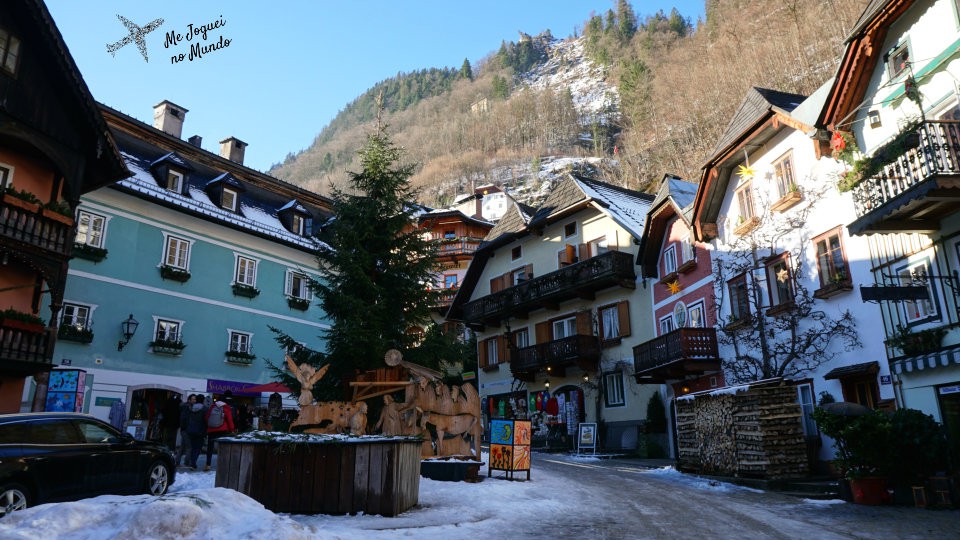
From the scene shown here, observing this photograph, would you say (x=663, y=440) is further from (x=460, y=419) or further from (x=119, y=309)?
(x=119, y=309)

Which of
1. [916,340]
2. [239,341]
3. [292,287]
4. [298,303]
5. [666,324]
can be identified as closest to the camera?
[916,340]

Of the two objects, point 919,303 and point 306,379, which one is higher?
point 919,303

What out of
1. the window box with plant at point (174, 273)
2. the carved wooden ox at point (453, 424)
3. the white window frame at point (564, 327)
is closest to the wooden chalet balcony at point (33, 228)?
the window box with plant at point (174, 273)

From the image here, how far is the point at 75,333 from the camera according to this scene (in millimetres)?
24266

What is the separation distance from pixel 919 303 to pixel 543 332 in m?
20.5

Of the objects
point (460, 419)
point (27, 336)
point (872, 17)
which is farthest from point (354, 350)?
point (872, 17)

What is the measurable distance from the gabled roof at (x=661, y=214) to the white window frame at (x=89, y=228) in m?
22.1

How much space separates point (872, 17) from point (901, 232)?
558cm

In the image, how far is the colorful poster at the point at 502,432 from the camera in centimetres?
1548

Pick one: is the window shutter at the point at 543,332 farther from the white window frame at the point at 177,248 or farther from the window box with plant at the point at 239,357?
the white window frame at the point at 177,248

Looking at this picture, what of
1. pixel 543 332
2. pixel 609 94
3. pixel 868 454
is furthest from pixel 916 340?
pixel 609 94

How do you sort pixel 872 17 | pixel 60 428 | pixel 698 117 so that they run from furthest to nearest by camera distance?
1. pixel 698 117
2. pixel 872 17
3. pixel 60 428

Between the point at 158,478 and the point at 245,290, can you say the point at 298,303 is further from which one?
the point at 158,478

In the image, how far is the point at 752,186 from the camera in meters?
22.8
